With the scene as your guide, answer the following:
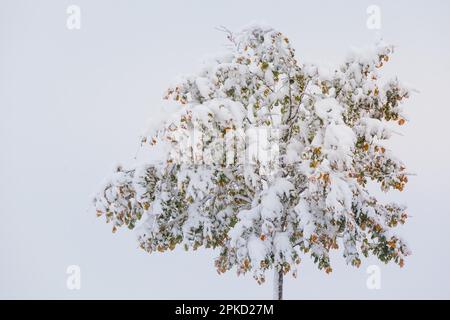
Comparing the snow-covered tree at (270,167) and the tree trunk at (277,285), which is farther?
the tree trunk at (277,285)

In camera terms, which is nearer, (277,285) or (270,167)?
(270,167)

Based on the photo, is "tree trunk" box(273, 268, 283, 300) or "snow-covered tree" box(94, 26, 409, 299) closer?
"snow-covered tree" box(94, 26, 409, 299)

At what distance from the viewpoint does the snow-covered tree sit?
1419cm

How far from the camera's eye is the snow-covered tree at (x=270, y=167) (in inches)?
559

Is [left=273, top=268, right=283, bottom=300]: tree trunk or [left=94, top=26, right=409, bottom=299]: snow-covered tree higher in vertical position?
[left=94, top=26, right=409, bottom=299]: snow-covered tree

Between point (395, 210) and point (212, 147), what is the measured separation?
5280mm

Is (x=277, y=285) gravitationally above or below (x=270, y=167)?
below

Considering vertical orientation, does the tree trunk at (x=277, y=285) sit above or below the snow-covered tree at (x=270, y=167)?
below

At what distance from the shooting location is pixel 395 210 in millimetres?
16469

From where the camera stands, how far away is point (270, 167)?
14758 mm
